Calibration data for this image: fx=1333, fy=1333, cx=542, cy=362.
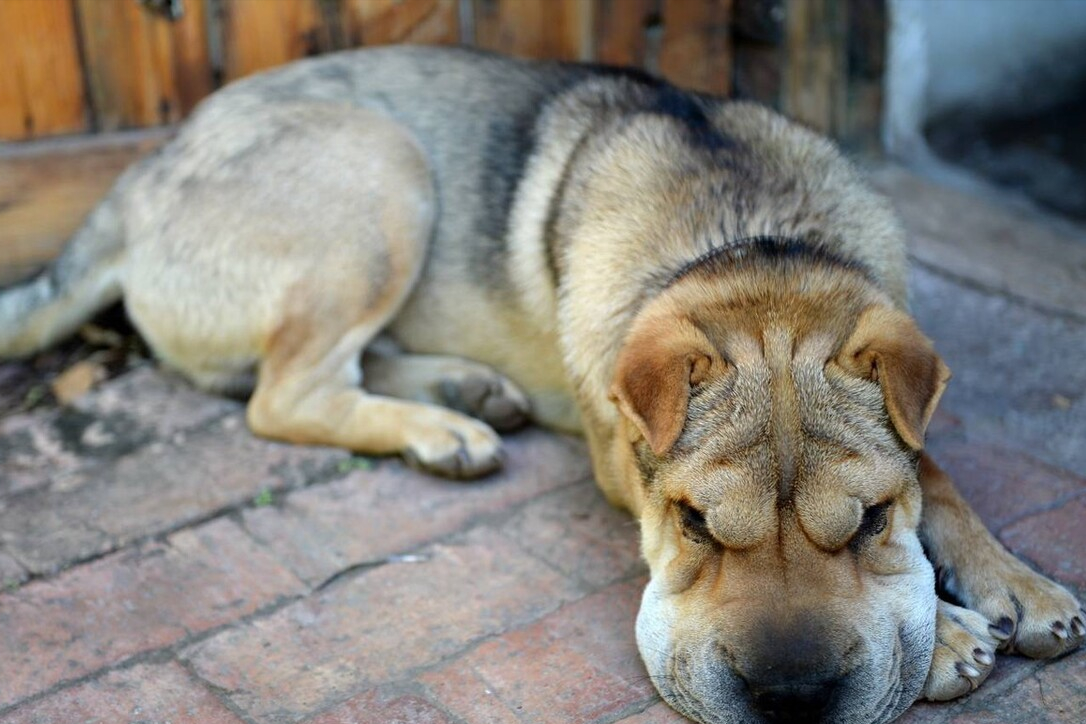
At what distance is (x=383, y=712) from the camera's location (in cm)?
318

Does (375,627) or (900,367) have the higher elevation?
(900,367)

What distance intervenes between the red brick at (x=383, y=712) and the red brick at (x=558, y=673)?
5 cm

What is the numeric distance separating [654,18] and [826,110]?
3.12ft

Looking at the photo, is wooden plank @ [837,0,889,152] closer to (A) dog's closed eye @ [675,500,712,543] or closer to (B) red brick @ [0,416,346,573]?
(B) red brick @ [0,416,346,573]

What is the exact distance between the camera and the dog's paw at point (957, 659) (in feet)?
10.1

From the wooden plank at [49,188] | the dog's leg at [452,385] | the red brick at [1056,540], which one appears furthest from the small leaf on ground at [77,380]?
the red brick at [1056,540]

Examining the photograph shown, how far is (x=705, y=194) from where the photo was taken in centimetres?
382

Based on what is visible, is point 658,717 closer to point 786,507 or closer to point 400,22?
point 786,507

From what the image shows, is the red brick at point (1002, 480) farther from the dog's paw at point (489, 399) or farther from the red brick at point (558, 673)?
Result: the dog's paw at point (489, 399)

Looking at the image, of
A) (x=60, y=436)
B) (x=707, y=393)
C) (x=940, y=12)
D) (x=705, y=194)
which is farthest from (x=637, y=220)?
(x=940, y=12)

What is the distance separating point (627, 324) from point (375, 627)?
3.49ft

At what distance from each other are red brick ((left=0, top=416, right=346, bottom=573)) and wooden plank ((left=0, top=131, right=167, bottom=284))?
44.3 inches

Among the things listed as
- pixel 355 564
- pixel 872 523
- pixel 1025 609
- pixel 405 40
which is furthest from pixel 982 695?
pixel 405 40

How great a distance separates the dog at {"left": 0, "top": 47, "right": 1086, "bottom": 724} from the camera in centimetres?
294
